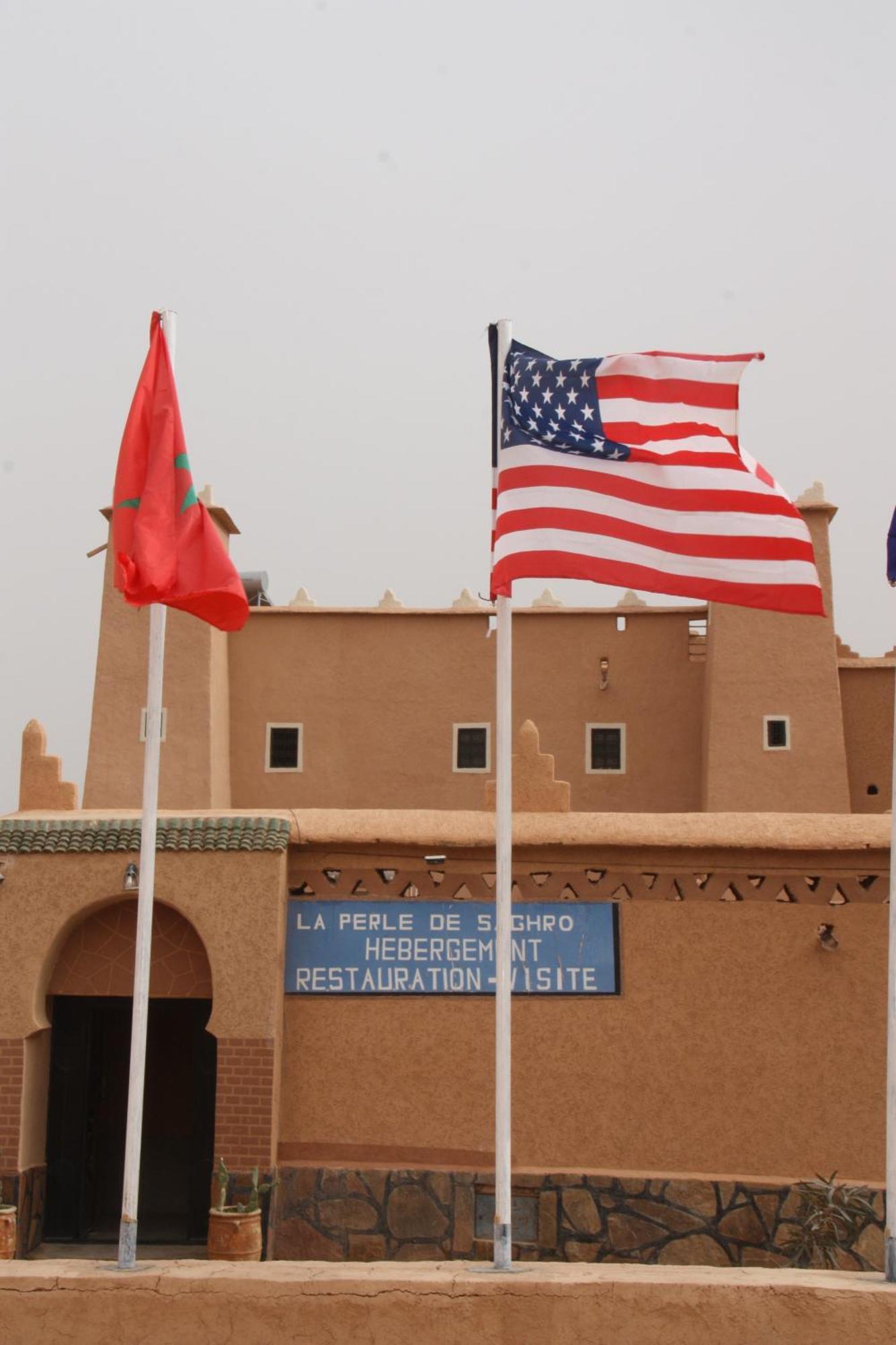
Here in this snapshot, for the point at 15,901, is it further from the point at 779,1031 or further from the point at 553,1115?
the point at 779,1031

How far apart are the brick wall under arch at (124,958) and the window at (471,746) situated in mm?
10181

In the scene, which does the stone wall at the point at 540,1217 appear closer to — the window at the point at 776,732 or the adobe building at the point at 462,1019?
the adobe building at the point at 462,1019

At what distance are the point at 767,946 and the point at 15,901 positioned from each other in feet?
26.4

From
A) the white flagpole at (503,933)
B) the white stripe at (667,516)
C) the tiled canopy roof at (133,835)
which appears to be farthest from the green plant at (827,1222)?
the white stripe at (667,516)

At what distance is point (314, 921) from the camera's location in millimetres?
15961

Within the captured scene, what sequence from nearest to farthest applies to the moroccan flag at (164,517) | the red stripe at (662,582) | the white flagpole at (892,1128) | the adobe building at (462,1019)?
the white flagpole at (892,1128) → the red stripe at (662,582) → the moroccan flag at (164,517) → the adobe building at (462,1019)

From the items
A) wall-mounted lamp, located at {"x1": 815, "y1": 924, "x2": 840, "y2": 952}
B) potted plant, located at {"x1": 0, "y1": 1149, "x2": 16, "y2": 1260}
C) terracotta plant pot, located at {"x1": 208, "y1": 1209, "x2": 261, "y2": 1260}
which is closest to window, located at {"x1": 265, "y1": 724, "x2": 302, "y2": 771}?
potted plant, located at {"x1": 0, "y1": 1149, "x2": 16, "y2": 1260}

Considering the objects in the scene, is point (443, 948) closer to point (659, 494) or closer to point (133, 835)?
point (133, 835)

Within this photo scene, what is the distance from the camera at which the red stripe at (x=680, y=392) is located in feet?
34.7

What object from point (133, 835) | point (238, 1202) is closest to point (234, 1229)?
point (238, 1202)

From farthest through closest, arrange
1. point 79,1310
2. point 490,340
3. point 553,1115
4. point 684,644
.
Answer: point 684,644 → point 553,1115 → point 490,340 → point 79,1310

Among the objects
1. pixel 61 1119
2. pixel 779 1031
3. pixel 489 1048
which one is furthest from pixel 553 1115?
pixel 61 1119

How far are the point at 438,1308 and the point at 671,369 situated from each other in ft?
21.1

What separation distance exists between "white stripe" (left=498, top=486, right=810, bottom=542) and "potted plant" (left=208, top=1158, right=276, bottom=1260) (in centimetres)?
795
